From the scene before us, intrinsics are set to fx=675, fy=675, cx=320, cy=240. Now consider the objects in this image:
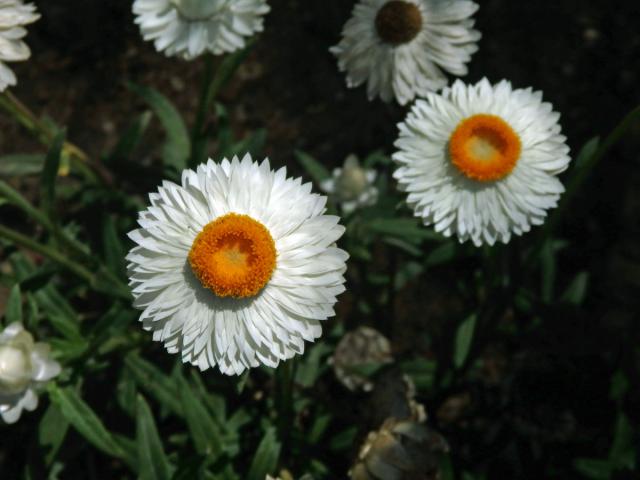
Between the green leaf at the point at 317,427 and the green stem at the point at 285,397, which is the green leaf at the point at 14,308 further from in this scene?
the green leaf at the point at 317,427

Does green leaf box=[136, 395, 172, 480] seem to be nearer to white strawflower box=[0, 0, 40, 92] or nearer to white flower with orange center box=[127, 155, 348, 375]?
white flower with orange center box=[127, 155, 348, 375]

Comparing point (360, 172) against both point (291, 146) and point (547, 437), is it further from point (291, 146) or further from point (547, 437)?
point (547, 437)

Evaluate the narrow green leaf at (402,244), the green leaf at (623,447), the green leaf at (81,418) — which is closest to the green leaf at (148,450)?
the green leaf at (81,418)

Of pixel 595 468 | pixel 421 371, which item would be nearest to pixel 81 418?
pixel 421 371

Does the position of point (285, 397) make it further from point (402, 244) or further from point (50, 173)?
point (50, 173)

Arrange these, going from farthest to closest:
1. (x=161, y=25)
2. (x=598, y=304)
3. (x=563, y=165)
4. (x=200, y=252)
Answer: (x=598, y=304) < (x=161, y=25) < (x=563, y=165) < (x=200, y=252)

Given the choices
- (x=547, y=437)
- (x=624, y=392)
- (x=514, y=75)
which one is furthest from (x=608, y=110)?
(x=547, y=437)
